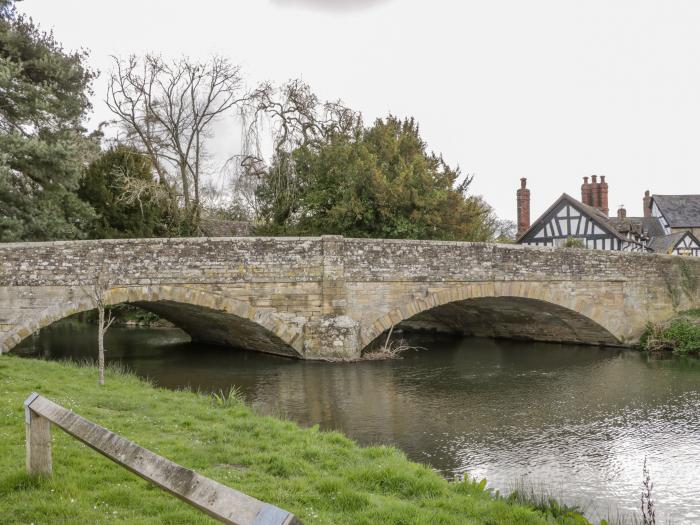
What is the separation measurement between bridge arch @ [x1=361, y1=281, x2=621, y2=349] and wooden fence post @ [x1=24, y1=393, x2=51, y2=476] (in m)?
11.1

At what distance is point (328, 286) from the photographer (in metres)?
14.4

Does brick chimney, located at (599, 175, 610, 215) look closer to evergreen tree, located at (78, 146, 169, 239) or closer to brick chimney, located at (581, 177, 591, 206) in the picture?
brick chimney, located at (581, 177, 591, 206)

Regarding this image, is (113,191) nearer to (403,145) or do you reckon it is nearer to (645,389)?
(403,145)

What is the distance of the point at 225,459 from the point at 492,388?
7.67m

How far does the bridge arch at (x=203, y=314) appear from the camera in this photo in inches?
481

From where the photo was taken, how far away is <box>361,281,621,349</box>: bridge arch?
15227 mm

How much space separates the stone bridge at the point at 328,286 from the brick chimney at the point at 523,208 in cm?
1357

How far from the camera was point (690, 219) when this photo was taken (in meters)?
36.2

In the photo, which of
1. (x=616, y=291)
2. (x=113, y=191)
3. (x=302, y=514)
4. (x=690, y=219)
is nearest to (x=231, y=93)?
(x=113, y=191)

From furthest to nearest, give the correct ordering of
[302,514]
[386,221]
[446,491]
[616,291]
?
[386,221]
[616,291]
[446,491]
[302,514]

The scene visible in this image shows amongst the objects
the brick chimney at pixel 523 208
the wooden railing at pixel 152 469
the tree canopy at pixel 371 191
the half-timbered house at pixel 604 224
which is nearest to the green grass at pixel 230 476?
the wooden railing at pixel 152 469

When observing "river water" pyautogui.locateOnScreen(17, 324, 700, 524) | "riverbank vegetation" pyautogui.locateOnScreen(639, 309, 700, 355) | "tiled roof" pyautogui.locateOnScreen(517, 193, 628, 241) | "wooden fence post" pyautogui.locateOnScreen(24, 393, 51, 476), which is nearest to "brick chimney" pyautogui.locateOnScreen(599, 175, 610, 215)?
"tiled roof" pyautogui.locateOnScreen(517, 193, 628, 241)

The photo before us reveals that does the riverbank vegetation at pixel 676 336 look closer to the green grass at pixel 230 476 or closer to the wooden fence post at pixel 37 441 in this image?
the green grass at pixel 230 476

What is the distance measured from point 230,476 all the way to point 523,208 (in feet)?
95.8
